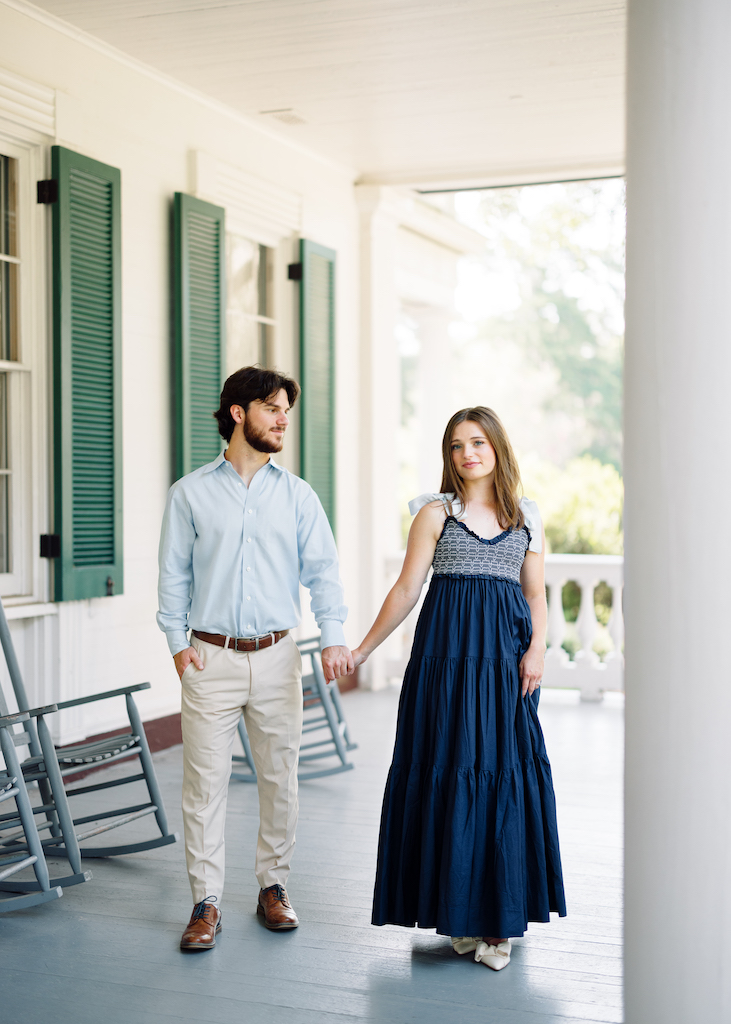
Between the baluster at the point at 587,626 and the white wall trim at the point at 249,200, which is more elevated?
the white wall trim at the point at 249,200

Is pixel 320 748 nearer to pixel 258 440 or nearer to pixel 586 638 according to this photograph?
pixel 586 638

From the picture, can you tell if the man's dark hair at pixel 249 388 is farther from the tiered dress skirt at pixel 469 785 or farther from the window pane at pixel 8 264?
the window pane at pixel 8 264

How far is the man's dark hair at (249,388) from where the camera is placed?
3184 millimetres

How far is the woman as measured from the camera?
2.89 metres

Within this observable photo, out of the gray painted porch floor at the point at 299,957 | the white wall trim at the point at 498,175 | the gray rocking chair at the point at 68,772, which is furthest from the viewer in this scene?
the white wall trim at the point at 498,175

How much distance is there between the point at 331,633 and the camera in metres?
3.22

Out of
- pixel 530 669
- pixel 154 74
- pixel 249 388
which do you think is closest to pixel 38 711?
pixel 249 388

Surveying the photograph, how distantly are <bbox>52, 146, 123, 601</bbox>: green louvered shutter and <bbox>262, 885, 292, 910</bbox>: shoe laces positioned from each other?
195cm

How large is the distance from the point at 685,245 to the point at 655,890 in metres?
1.18

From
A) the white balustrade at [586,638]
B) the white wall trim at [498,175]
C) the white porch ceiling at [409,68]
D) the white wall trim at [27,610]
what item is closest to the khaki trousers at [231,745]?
the white wall trim at [27,610]

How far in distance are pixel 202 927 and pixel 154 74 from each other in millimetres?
4074

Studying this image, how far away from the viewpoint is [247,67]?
17.4ft

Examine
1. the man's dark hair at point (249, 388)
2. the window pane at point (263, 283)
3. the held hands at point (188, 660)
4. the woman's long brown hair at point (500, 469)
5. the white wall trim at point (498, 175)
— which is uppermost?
the white wall trim at point (498, 175)

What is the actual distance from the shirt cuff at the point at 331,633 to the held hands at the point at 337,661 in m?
0.02
